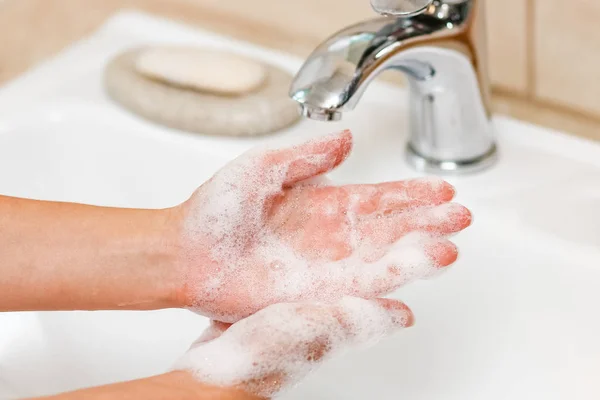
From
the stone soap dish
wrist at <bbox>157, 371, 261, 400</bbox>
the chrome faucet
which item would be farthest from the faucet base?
wrist at <bbox>157, 371, 261, 400</bbox>

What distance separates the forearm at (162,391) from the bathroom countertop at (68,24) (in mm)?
386

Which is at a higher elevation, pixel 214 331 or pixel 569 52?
pixel 569 52

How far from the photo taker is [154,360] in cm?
61

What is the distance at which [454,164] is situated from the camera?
1.97ft

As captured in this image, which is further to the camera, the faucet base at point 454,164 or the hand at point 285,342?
the faucet base at point 454,164

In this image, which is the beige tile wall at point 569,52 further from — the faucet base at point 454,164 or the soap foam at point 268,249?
the soap foam at point 268,249

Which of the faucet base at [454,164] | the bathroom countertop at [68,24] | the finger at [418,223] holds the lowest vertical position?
the faucet base at [454,164]

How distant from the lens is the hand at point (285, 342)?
0.43 metres

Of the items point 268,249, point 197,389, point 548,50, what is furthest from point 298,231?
point 548,50

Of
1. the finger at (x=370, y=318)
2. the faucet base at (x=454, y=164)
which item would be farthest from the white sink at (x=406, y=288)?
the finger at (x=370, y=318)

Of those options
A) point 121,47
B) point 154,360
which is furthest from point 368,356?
point 121,47

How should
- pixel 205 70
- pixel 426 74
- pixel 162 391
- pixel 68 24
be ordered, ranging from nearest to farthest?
1. pixel 162 391
2. pixel 426 74
3. pixel 205 70
4. pixel 68 24

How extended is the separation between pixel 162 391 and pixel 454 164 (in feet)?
0.94

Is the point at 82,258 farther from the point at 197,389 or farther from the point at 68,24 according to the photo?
the point at 68,24
